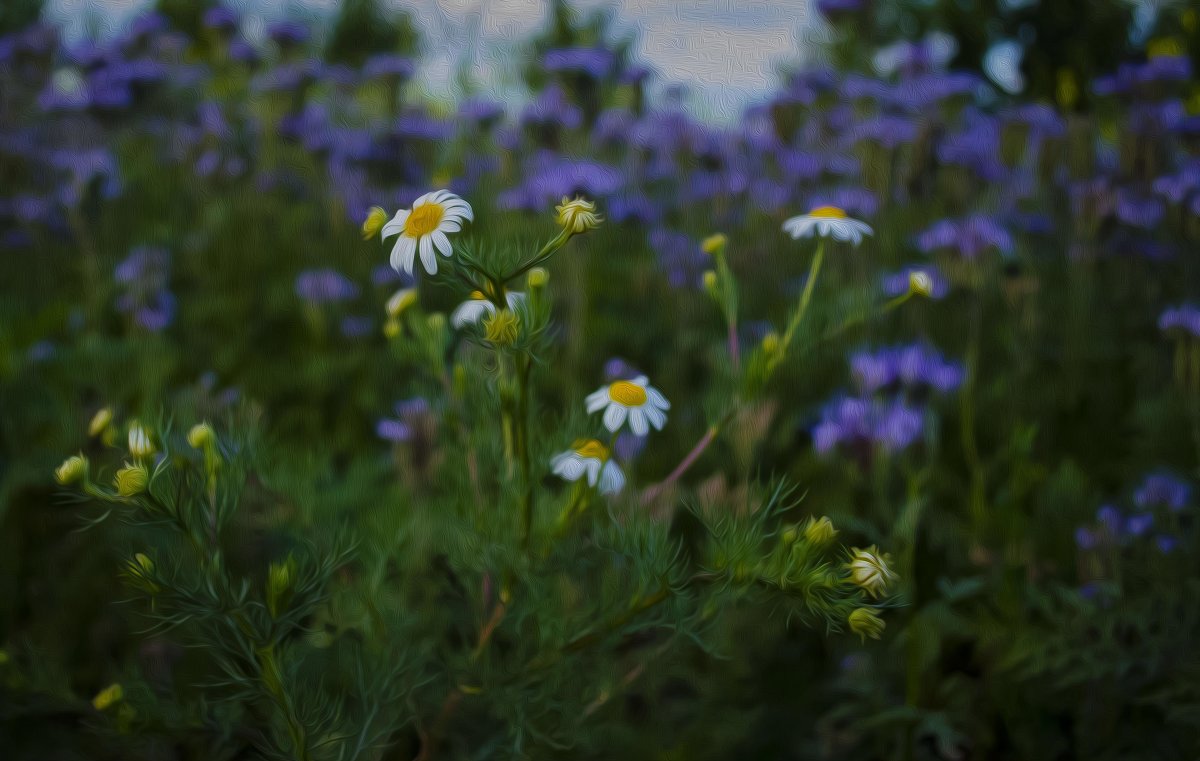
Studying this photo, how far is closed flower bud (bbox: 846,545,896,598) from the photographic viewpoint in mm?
915

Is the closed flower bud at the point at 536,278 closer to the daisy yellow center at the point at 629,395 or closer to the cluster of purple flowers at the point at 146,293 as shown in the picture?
the daisy yellow center at the point at 629,395

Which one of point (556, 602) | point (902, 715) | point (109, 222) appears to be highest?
point (556, 602)

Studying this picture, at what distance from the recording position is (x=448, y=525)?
1.23 metres

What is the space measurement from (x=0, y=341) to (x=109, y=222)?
1.34m

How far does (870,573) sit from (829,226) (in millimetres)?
506

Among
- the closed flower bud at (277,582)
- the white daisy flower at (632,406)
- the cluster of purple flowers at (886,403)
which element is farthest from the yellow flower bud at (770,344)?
the cluster of purple flowers at (886,403)

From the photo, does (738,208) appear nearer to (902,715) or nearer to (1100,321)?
(1100,321)

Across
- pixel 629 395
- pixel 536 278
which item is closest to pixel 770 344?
pixel 629 395

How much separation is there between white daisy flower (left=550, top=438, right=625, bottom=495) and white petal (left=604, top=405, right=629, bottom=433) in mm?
27

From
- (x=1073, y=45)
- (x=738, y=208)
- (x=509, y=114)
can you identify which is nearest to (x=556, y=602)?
(x=738, y=208)

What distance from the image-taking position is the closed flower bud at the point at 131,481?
0.89 m

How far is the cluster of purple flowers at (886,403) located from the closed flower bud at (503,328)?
3.34ft

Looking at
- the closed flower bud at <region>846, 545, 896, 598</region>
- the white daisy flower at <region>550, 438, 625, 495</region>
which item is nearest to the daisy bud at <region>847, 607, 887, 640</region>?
the closed flower bud at <region>846, 545, 896, 598</region>

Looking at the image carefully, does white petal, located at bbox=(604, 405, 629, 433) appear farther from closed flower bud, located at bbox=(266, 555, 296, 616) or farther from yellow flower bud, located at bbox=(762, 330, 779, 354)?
closed flower bud, located at bbox=(266, 555, 296, 616)
